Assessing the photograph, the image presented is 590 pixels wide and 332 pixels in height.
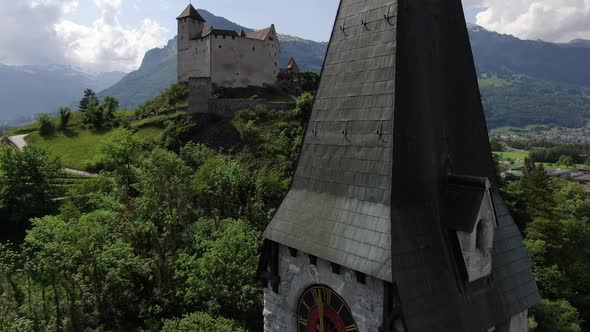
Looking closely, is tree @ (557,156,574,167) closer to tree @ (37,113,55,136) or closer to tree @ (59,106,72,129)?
tree @ (59,106,72,129)

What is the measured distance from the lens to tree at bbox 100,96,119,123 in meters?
71.7

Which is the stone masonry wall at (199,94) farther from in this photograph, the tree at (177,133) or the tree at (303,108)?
the tree at (303,108)

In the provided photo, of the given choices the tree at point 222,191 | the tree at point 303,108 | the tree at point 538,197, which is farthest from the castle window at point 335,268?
the tree at point 303,108

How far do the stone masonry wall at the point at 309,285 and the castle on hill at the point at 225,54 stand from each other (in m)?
60.7

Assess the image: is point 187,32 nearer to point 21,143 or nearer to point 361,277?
point 21,143

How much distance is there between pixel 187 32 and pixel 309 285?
232 feet

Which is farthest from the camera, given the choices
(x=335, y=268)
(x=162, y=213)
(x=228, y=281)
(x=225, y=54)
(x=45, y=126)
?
(x=45, y=126)

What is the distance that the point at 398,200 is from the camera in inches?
283

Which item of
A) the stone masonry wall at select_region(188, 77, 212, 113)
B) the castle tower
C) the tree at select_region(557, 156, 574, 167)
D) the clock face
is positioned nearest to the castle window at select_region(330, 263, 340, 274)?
the clock face

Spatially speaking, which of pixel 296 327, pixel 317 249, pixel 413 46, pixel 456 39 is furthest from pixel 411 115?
pixel 296 327

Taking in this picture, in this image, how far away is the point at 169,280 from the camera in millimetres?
22594

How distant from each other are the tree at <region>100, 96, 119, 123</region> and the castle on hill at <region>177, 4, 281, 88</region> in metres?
14.7

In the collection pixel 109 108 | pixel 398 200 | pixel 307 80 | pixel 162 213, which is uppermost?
pixel 307 80

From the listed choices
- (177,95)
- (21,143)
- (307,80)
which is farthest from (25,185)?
(307,80)
